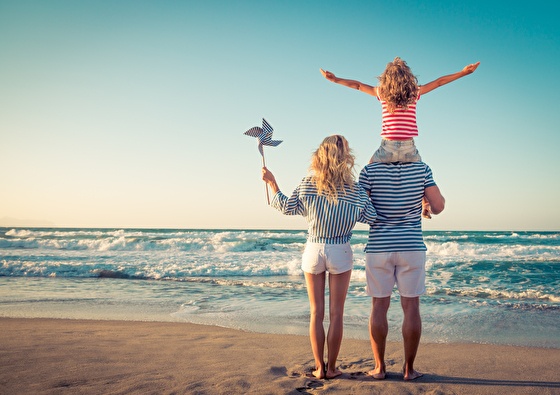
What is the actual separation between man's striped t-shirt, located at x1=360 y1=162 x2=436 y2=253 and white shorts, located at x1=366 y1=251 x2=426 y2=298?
54 mm

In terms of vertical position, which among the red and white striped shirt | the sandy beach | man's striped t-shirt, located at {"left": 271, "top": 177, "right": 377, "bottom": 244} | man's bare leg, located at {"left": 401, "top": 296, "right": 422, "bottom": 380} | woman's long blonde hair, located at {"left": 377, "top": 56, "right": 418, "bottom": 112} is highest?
woman's long blonde hair, located at {"left": 377, "top": 56, "right": 418, "bottom": 112}

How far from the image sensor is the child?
11.3 ft

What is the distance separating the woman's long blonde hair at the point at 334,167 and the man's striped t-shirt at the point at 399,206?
0.27 meters

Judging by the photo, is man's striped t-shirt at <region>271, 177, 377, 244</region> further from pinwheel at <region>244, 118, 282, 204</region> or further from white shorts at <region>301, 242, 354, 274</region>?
pinwheel at <region>244, 118, 282, 204</region>

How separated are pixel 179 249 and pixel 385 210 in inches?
945

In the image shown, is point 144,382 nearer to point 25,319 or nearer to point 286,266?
point 25,319

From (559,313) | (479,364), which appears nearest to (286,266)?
(559,313)

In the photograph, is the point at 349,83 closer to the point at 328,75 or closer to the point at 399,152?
the point at 328,75

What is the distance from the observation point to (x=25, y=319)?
631 cm

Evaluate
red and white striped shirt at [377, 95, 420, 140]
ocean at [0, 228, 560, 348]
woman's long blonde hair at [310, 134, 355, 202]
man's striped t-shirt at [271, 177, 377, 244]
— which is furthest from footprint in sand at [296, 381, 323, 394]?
ocean at [0, 228, 560, 348]

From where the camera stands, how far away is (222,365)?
4.05 m

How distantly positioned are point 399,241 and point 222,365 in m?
1.95

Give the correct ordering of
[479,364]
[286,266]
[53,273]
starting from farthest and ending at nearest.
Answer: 1. [286,266]
2. [53,273]
3. [479,364]

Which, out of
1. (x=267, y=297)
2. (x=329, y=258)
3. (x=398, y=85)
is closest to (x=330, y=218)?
(x=329, y=258)
